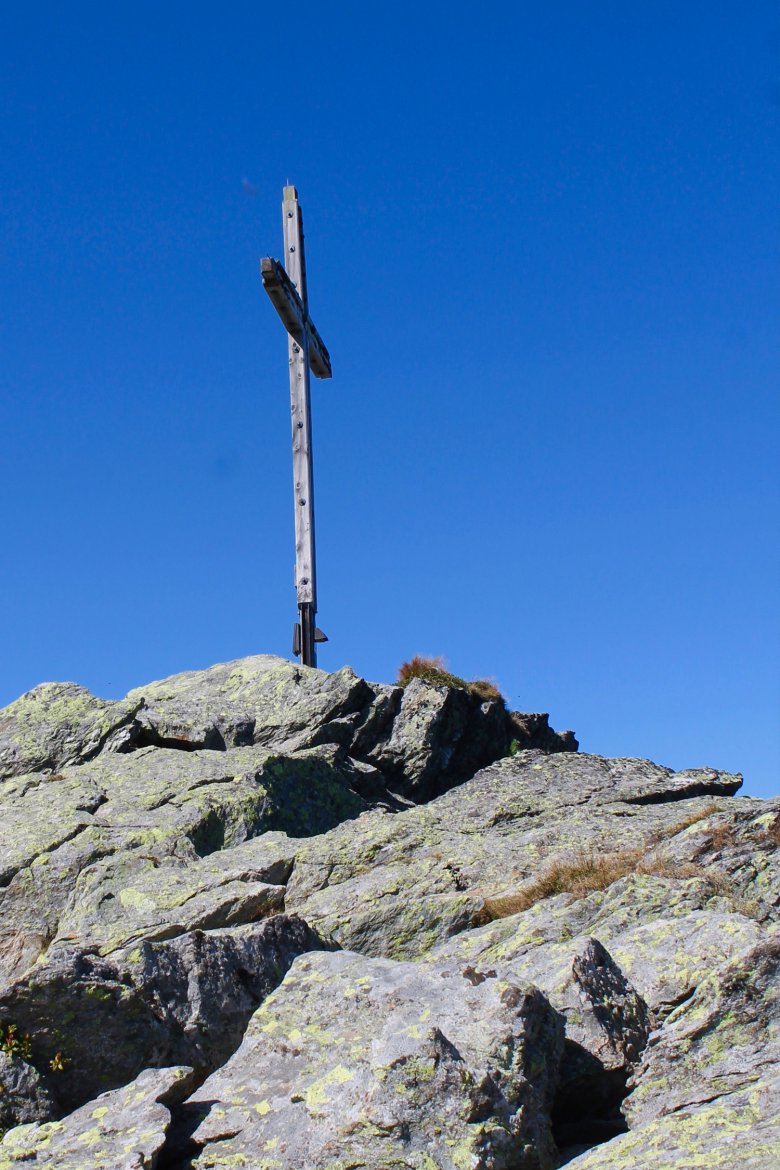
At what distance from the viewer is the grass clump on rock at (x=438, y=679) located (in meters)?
23.8

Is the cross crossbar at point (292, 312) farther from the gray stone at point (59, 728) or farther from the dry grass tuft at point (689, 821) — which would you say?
the dry grass tuft at point (689, 821)

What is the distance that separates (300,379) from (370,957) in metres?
18.2

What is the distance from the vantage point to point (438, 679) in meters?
23.9

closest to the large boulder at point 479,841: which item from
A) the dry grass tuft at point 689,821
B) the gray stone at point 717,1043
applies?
the dry grass tuft at point 689,821

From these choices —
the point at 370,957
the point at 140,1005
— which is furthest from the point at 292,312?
the point at 140,1005

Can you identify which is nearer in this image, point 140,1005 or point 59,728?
point 140,1005

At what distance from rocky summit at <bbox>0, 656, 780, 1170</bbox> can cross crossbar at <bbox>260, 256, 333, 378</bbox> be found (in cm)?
1113

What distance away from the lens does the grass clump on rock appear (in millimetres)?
23781

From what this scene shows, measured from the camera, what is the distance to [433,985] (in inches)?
402

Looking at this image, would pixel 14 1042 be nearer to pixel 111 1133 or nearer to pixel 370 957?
pixel 111 1133

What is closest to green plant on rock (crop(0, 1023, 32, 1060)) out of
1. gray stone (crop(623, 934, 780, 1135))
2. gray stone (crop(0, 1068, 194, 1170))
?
gray stone (crop(0, 1068, 194, 1170))

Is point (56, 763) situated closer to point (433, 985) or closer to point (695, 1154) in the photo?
point (433, 985)

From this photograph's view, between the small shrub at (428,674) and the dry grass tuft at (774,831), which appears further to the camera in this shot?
the small shrub at (428,674)

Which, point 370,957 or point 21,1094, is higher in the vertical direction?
point 370,957
